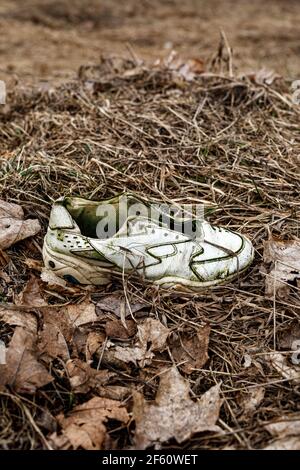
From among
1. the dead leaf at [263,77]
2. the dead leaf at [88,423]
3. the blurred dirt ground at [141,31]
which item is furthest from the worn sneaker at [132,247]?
the blurred dirt ground at [141,31]

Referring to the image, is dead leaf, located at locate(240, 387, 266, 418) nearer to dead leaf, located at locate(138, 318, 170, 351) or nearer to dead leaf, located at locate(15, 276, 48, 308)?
dead leaf, located at locate(138, 318, 170, 351)

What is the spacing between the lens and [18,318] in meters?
2.22

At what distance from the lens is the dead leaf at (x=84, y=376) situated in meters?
2.03

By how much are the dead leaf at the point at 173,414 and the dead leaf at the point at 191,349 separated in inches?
4.8

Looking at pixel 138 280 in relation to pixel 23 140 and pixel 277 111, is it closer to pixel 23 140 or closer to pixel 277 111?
pixel 23 140

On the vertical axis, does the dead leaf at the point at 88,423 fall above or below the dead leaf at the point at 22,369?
below

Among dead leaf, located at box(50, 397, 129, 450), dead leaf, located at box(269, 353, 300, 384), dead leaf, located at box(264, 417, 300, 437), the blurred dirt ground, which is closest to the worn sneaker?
dead leaf, located at box(269, 353, 300, 384)

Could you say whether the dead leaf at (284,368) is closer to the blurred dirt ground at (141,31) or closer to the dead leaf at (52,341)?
the dead leaf at (52,341)

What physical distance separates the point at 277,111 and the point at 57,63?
8.63ft

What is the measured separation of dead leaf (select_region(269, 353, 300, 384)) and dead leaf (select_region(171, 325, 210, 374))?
0.24m

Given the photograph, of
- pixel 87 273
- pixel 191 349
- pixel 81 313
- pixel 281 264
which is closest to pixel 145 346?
pixel 191 349

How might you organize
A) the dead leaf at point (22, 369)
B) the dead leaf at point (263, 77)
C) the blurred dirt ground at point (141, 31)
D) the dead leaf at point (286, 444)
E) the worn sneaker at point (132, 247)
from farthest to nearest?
the blurred dirt ground at point (141, 31) < the dead leaf at point (263, 77) < the worn sneaker at point (132, 247) < the dead leaf at point (22, 369) < the dead leaf at point (286, 444)
